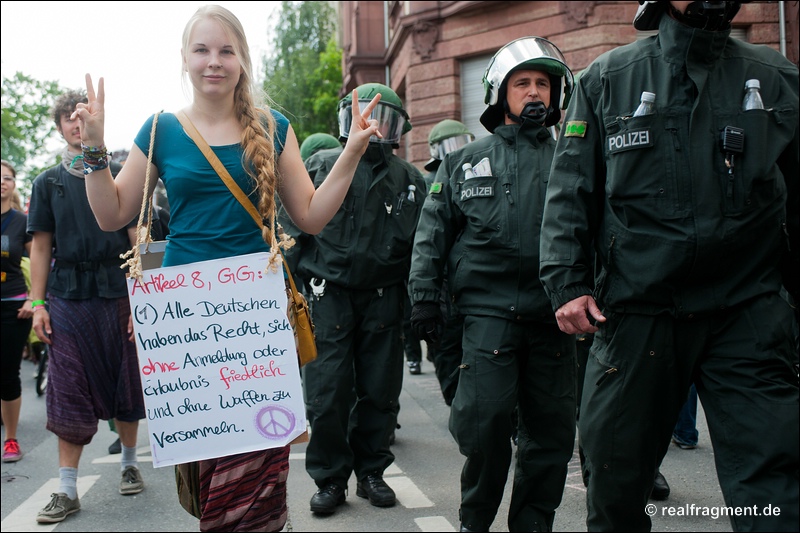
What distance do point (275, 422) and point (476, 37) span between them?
14.3 meters

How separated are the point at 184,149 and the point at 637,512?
6.16ft

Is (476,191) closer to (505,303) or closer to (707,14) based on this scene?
(505,303)

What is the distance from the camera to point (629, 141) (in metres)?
2.77

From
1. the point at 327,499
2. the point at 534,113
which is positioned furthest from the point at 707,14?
the point at 327,499

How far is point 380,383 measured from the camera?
5.07 meters

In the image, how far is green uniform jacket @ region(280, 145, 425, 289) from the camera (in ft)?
16.2

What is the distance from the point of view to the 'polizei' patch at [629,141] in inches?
108

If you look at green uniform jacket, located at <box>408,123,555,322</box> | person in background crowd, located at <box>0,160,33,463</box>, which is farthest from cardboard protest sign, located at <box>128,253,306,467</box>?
person in background crowd, located at <box>0,160,33,463</box>

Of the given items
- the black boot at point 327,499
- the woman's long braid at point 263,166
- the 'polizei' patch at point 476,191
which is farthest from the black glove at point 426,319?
the woman's long braid at point 263,166

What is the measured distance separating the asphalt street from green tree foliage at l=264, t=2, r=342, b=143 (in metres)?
23.0

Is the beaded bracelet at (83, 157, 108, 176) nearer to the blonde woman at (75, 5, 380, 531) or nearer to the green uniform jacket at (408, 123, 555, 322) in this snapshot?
the blonde woman at (75, 5, 380, 531)

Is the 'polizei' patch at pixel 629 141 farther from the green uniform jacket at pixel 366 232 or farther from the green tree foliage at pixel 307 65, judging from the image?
the green tree foliage at pixel 307 65

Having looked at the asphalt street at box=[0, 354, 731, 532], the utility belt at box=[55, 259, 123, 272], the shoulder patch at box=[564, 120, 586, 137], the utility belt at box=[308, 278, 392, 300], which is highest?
the shoulder patch at box=[564, 120, 586, 137]

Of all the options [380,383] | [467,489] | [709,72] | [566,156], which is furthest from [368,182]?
[709,72]
